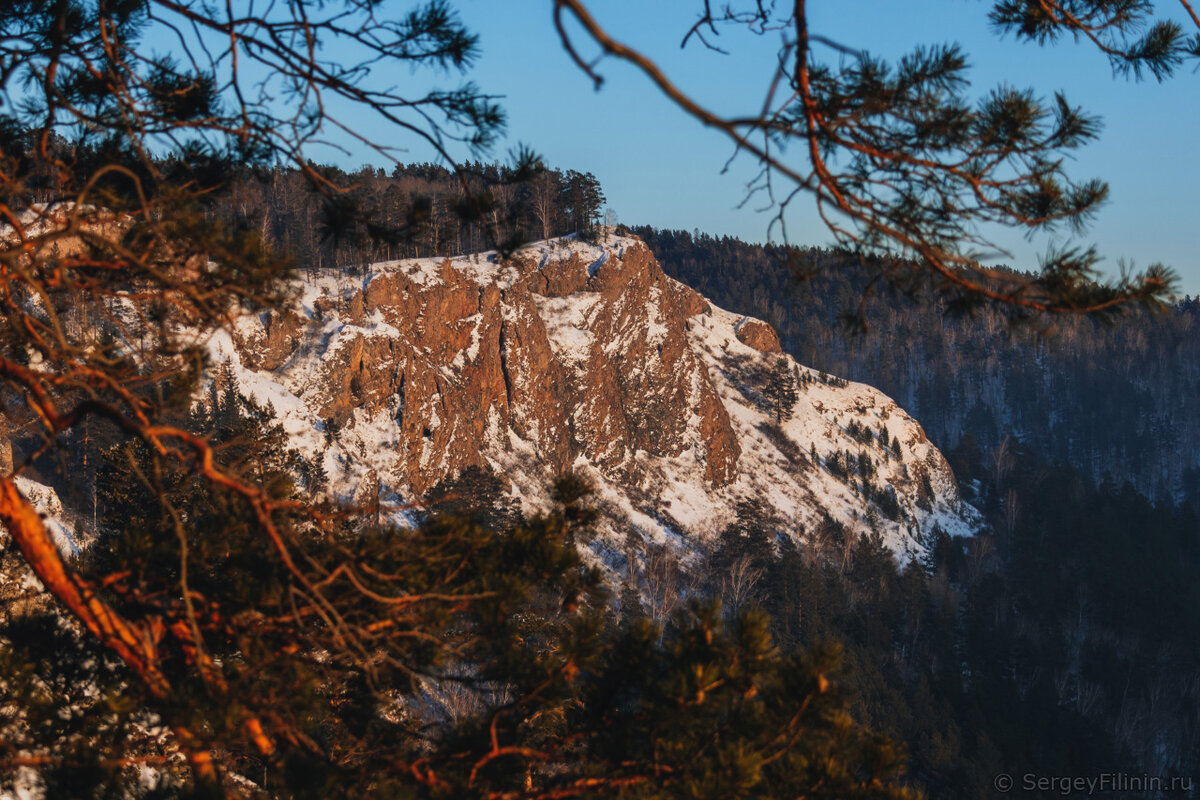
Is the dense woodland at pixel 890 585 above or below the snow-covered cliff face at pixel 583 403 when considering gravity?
below

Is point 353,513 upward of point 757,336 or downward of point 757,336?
downward

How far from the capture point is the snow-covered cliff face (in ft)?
186

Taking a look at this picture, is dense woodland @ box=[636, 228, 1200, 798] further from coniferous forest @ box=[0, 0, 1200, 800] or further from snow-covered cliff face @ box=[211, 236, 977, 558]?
snow-covered cliff face @ box=[211, 236, 977, 558]

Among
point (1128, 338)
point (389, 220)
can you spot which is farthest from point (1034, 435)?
point (389, 220)

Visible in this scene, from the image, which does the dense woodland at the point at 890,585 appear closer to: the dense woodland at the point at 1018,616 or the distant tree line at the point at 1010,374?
the dense woodland at the point at 1018,616

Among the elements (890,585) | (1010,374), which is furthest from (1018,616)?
(1010,374)

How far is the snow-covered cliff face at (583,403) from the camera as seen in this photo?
56.6 meters

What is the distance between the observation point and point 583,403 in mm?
66375

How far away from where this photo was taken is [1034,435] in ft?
432

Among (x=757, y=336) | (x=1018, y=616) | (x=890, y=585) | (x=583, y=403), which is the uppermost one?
(x=757, y=336)

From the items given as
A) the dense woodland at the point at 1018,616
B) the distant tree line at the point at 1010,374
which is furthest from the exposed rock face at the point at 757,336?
the distant tree line at the point at 1010,374

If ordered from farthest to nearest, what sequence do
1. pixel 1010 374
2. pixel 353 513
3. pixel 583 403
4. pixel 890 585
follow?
pixel 1010 374 → pixel 583 403 → pixel 890 585 → pixel 353 513

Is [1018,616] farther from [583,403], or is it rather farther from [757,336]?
[757,336]

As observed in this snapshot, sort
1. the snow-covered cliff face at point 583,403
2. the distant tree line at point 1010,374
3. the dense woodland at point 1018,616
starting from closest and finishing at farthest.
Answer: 1. the dense woodland at point 1018,616
2. the snow-covered cliff face at point 583,403
3. the distant tree line at point 1010,374
